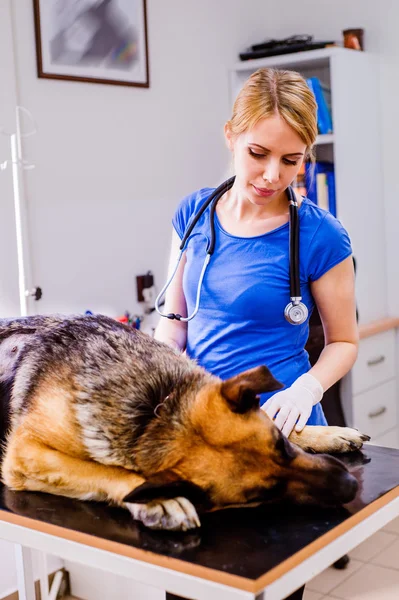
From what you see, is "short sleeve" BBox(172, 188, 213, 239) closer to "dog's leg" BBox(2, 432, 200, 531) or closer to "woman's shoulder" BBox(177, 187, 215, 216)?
"woman's shoulder" BBox(177, 187, 215, 216)

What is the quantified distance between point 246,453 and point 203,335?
0.66m

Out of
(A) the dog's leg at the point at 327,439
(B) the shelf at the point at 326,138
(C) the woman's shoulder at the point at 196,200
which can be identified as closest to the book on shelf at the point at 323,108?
(B) the shelf at the point at 326,138

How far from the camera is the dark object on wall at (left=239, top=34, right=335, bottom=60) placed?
13.0ft

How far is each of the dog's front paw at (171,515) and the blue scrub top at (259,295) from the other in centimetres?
63

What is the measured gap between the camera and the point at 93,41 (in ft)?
11.0

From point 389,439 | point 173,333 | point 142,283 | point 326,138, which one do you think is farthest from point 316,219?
point 389,439

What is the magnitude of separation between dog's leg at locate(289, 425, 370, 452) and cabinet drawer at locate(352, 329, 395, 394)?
2.23 metres

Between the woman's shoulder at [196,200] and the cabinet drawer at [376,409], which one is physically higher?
the woman's shoulder at [196,200]

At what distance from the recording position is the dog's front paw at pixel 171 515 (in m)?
1.27

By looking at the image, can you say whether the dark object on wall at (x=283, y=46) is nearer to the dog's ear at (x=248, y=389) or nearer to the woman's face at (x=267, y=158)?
the woman's face at (x=267, y=158)

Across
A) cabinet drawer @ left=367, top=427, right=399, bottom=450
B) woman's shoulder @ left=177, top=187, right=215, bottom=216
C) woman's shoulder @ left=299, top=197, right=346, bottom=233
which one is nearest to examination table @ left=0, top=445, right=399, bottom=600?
woman's shoulder @ left=299, top=197, right=346, bottom=233

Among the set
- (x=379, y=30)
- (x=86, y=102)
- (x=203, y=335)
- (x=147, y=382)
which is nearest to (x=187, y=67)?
(x=86, y=102)

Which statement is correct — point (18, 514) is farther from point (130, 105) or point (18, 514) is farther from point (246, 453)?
point (130, 105)

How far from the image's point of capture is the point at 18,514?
4.58ft
